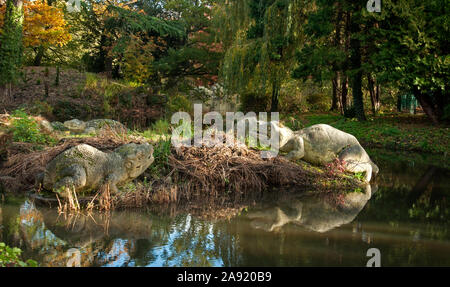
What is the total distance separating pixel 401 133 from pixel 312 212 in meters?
10.7

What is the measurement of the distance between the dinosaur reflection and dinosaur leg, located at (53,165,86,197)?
244 centimetres

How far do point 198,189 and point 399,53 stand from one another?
11373 millimetres

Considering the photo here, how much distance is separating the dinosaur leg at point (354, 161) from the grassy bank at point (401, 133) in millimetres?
4322

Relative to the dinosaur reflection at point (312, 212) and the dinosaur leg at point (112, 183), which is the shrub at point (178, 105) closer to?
the dinosaur leg at point (112, 183)

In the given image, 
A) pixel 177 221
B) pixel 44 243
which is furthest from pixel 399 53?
pixel 44 243

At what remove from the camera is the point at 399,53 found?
15.4 metres

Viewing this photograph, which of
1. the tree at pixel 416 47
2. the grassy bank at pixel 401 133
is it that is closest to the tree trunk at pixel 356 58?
the grassy bank at pixel 401 133

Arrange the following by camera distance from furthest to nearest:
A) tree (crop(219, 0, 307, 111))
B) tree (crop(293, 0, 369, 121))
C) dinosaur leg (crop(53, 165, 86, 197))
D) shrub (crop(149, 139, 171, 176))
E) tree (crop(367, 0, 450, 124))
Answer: tree (crop(219, 0, 307, 111))
tree (crop(293, 0, 369, 121))
tree (crop(367, 0, 450, 124))
shrub (crop(149, 139, 171, 176))
dinosaur leg (crop(53, 165, 86, 197))

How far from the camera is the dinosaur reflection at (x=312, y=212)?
5582 mm

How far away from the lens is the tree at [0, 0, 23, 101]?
1609 cm

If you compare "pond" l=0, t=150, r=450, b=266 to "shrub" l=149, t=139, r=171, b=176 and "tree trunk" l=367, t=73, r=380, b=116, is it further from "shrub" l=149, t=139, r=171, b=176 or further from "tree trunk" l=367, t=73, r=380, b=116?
"tree trunk" l=367, t=73, r=380, b=116

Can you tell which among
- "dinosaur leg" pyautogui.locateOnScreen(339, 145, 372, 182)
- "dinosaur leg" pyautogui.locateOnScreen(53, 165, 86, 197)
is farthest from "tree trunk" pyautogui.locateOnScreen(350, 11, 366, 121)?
"dinosaur leg" pyautogui.locateOnScreen(53, 165, 86, 197)

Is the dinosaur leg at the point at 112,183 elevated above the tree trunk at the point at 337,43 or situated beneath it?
situated beneath
